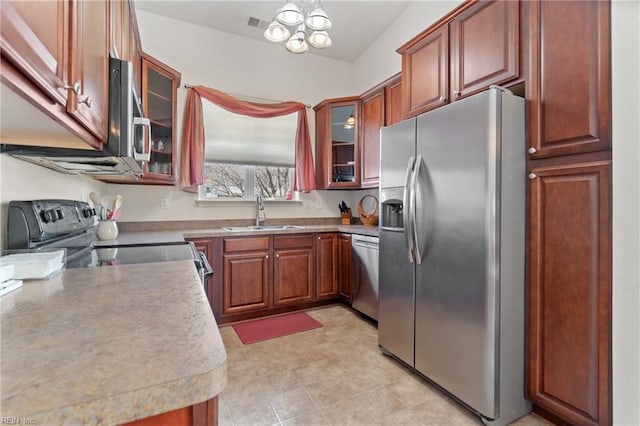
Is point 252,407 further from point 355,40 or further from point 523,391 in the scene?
point 355,40

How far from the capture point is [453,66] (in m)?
2.02

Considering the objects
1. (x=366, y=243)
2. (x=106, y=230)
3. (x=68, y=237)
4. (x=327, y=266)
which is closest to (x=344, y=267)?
(x=327, y=266)

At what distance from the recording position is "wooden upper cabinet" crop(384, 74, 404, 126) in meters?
2.91

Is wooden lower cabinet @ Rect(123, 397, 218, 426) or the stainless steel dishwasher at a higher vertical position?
wooden lower cabinet @ Rect(123, 397, 218, 426)

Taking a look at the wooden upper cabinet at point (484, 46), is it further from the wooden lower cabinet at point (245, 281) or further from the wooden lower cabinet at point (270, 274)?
the wooden lower cabinet at point (245, 281)

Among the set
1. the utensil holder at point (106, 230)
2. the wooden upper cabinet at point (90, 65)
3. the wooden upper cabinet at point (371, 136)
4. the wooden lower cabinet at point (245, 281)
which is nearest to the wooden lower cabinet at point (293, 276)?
the wooden lower cabinet at point (245, 281)

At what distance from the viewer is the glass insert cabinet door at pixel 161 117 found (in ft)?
8.25

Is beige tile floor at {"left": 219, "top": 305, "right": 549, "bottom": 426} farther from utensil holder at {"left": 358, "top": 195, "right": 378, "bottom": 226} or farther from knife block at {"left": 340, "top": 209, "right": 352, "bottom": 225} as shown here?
knife block at {"left": 340, "top": 209, "right": 352, "bottom": 225}

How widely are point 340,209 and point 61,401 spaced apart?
365cm

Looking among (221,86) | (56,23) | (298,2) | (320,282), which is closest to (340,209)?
(320,282)

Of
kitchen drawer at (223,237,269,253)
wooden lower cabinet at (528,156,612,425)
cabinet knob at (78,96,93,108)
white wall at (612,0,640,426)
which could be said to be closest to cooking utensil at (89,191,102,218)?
kitchen drawer at (223,237,269,253)

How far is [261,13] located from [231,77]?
2.41 feet

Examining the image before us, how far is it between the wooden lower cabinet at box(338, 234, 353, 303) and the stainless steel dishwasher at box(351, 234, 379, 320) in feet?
0.35

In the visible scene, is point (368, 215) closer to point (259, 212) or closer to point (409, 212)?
point (259, 212)
